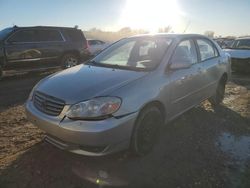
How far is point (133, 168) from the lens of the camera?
3.98 meters

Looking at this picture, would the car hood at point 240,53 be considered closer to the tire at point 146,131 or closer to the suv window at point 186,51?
the suv window at point 186,51

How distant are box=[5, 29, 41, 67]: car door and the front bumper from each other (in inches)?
301

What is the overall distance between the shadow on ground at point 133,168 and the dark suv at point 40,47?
278 inches

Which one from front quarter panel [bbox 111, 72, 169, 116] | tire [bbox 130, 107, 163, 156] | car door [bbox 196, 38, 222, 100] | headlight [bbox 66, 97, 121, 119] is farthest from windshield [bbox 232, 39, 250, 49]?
headlight [bbox 66, 97, 121, 119]

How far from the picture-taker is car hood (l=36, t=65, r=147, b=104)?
12.3ft

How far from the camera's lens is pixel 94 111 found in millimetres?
3557

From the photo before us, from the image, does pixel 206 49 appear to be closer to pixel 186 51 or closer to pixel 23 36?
pixel 186 51

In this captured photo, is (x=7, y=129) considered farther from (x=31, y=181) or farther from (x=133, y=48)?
(x=133, y=48)

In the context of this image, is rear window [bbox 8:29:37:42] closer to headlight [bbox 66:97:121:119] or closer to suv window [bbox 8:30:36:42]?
suv window [bbox 8:30:36:42]

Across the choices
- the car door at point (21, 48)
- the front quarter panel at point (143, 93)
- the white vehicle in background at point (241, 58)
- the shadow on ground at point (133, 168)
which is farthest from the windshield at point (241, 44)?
the front quarter panel at point (143, 93)

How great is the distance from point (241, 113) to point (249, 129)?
0.94 metres

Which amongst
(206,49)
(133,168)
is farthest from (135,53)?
(133,168)

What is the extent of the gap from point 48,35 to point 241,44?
7910 mm

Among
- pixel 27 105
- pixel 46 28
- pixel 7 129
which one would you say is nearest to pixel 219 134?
pixel 27 105
